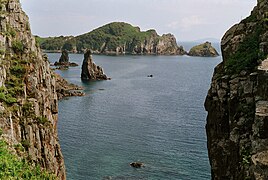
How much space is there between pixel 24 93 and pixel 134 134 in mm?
42173

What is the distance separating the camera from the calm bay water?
6575cm

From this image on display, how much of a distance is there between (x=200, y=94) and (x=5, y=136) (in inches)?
4078

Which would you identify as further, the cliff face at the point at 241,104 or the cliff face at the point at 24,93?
the cliff face at the point at 24,93

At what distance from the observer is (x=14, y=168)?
35.8 meters

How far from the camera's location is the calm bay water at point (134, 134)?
65750mm

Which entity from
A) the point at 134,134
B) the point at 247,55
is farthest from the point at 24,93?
the point at 134,134

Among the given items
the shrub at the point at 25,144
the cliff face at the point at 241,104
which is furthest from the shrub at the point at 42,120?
the cliff face at the point at 241,104

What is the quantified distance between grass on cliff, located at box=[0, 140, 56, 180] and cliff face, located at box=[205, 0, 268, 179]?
20.8 meters

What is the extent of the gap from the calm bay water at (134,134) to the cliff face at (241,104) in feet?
71.5

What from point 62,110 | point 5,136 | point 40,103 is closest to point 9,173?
point 5,136

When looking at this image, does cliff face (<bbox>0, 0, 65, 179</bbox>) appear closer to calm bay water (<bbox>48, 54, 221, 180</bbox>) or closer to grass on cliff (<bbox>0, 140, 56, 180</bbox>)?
grass on cliff (<bbox>0, 140, 56, 180</bbox>)

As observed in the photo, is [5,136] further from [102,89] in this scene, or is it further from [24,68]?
[102,89]

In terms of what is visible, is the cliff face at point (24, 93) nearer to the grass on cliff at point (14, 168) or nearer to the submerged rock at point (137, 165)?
the grass on cliff at point (14, 168)

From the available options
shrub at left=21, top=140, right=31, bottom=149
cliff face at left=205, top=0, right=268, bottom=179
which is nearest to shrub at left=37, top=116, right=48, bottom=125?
shrub at left=21, top=140, right=31, bottom=149
